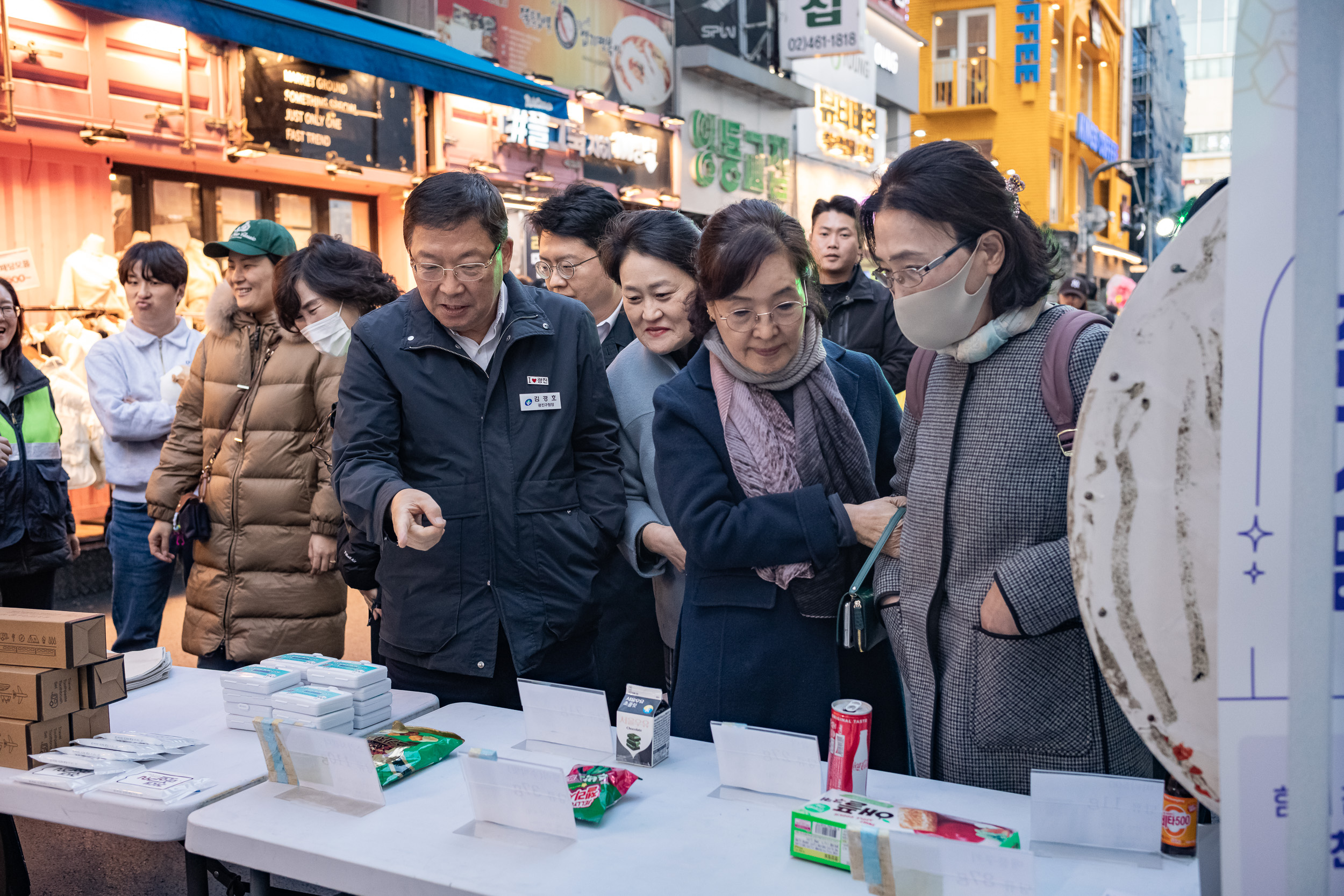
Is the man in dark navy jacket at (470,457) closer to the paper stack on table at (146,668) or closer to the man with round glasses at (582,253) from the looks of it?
the paper stack on table at (146,668)

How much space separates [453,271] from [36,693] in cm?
116

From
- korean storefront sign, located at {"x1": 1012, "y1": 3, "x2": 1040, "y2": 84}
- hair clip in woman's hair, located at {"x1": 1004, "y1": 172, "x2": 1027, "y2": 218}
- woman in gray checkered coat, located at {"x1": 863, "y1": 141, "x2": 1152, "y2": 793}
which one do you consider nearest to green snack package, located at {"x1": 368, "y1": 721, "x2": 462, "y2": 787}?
woman in gray checkered coat, located at {"x1": 863, "y1": 141, "x2": 1152, "y2": 793}

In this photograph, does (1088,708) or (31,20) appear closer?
(1088,708)

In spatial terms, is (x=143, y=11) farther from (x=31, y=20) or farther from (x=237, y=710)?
(x=237, y=710)

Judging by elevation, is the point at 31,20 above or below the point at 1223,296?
above

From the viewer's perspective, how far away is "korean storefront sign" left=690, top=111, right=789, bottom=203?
12.9m

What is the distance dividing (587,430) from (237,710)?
974 mm

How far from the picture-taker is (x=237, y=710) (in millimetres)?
2168

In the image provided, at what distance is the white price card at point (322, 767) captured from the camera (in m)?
1.74

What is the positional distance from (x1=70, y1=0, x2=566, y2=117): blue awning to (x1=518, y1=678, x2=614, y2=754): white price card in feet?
17.7

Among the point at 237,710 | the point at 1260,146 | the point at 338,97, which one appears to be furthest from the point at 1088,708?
the point at 338,97

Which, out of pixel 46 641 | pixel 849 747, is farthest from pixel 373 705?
pixel 849 747

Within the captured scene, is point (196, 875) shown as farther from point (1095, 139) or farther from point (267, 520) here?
point (1095, 139)

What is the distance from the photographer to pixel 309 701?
2.01 meters
